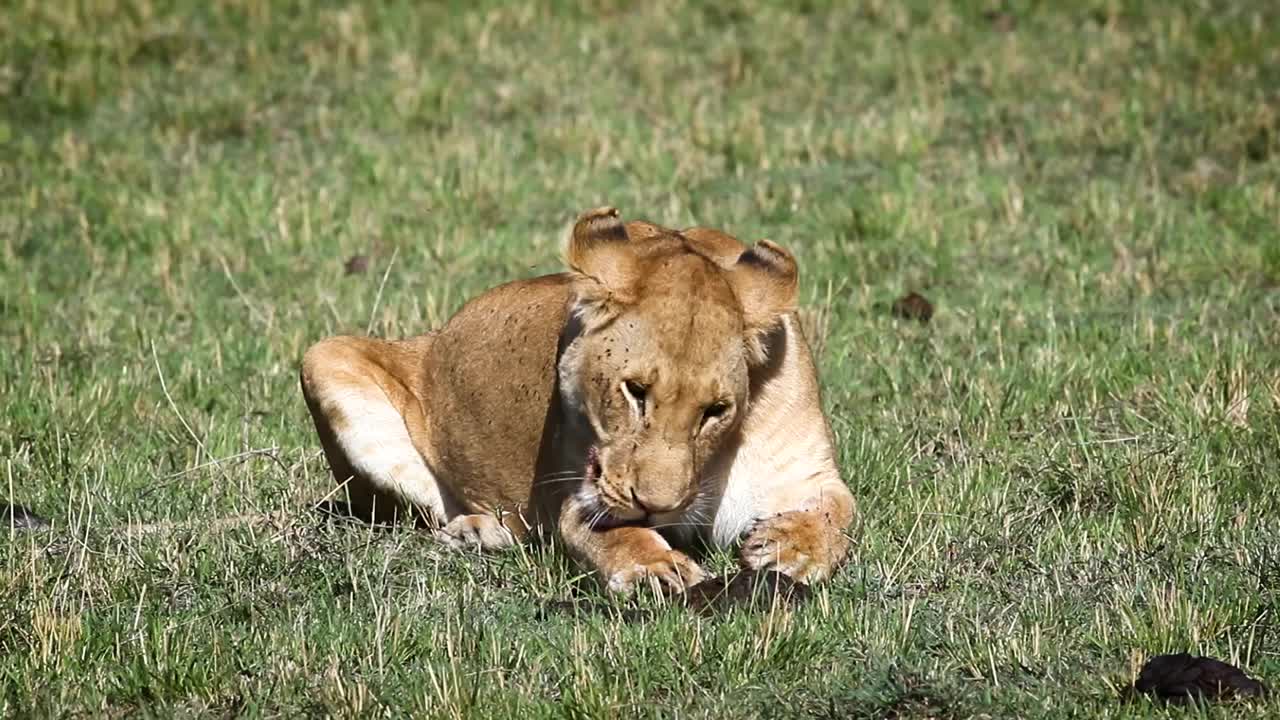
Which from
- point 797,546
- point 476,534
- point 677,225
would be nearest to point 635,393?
point 797,546

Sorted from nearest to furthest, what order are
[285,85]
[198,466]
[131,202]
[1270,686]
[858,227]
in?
[1270,686]
[198,466]
[858,227]
[131,202]
[285,85]

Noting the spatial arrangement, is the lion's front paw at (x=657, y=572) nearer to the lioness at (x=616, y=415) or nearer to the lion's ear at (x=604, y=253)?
the lioness at (x=616, y=415)

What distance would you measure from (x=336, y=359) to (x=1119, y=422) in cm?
261

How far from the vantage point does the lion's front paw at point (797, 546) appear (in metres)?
4.88

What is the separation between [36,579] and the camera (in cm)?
490

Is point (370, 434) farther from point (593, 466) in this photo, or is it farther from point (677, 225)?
point (677, 225)

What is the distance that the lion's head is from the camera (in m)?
4.62

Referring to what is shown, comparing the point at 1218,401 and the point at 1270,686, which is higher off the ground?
the point at 1270,686

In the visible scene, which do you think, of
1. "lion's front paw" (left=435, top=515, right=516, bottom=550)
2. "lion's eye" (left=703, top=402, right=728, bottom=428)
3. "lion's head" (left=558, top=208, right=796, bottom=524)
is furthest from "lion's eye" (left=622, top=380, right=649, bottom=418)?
"lion's front paw" (left=435, top=515, right=516, bottom=550)

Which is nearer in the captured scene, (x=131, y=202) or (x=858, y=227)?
(x=858, y=227)

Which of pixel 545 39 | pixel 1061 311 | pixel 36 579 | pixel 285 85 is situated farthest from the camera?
pixel 545 39

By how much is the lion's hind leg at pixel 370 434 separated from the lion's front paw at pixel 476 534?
0.93 ft

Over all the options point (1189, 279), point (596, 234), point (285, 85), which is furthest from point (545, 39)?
point (596, 234)

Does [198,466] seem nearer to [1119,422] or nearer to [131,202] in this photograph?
[1119,422]
